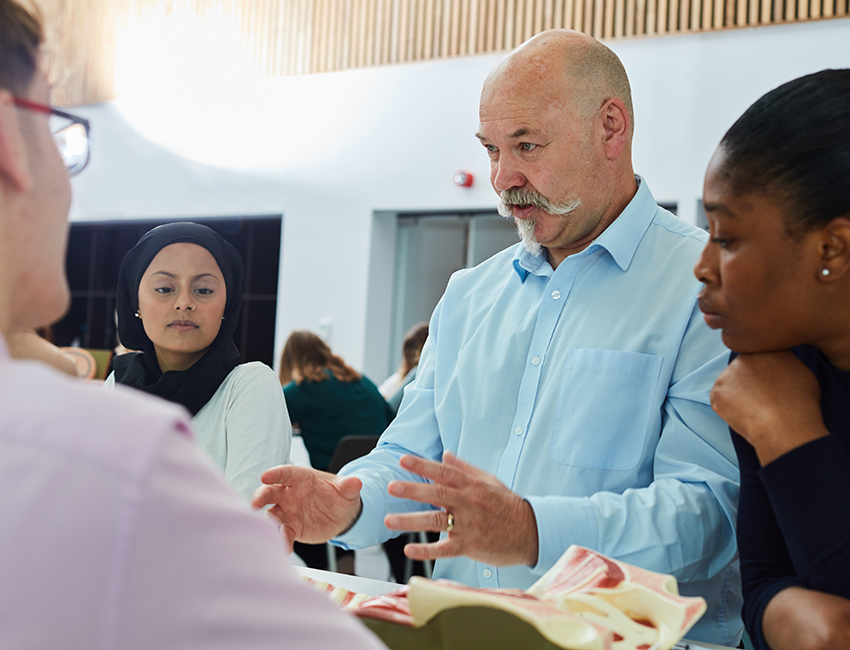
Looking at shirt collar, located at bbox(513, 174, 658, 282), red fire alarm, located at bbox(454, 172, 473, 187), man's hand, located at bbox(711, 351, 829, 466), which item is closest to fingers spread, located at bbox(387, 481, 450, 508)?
man's hand, located at bbox(711, 351, 829, 466)

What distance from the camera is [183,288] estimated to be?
165 cm

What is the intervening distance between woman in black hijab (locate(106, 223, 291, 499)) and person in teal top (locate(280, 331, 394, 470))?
2.38 m

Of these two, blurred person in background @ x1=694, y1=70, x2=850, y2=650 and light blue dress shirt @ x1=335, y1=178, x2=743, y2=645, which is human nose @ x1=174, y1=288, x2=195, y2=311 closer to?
light blue dress shirt @ x1=335, y1=178, x2=743, y2=645

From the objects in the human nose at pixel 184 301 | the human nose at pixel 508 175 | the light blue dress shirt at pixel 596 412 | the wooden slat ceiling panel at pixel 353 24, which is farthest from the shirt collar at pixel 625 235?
the wooden slat ceiling panel at pixel 353 24

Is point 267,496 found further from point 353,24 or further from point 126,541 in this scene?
point 353,24

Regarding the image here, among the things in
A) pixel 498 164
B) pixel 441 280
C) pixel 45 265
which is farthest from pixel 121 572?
pixel 441 280

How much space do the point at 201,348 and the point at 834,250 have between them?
4.16ft

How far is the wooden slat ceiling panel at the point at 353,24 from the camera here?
6.33 m

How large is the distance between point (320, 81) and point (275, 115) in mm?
604

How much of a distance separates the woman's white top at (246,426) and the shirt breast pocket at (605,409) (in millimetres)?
562

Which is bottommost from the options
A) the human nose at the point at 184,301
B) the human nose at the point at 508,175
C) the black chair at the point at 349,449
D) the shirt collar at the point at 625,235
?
the black chair at the point at 349,449

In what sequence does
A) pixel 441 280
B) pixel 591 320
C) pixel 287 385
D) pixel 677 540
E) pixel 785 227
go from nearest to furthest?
pixel 785 227
pixel 677 540
pixel 591 320
pixel 287 385
pixel 441 280

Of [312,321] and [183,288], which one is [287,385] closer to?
[183,288]

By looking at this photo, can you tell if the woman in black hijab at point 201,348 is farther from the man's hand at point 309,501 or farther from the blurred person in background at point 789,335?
the blurred person in background at point 789,335
